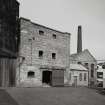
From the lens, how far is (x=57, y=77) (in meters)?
23.8

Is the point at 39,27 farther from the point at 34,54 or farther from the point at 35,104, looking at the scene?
the point at 35,104

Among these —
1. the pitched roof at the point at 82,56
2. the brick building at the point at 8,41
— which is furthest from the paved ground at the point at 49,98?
the pitched roof at the point at 82,56

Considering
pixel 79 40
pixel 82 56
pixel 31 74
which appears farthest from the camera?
pixel 79 40

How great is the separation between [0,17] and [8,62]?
577 centimetres

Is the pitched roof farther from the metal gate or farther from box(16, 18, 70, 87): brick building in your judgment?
the metal gate

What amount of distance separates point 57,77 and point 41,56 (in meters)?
4.38

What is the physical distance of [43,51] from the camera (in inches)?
897

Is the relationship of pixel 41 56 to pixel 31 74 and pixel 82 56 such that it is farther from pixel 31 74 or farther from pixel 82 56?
pixel 82 56

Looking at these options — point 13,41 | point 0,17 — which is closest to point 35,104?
point 13,41

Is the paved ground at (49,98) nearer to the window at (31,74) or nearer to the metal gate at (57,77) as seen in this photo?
the window at (31,74)

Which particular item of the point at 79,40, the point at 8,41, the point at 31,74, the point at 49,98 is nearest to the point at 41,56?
the point at 31,74

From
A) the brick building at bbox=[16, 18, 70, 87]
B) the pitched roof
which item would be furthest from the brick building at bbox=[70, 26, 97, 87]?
the brick building at bbox=[16, 18, 70, 87]

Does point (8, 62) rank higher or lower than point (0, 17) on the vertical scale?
lower

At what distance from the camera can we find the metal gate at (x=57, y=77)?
923 inches
